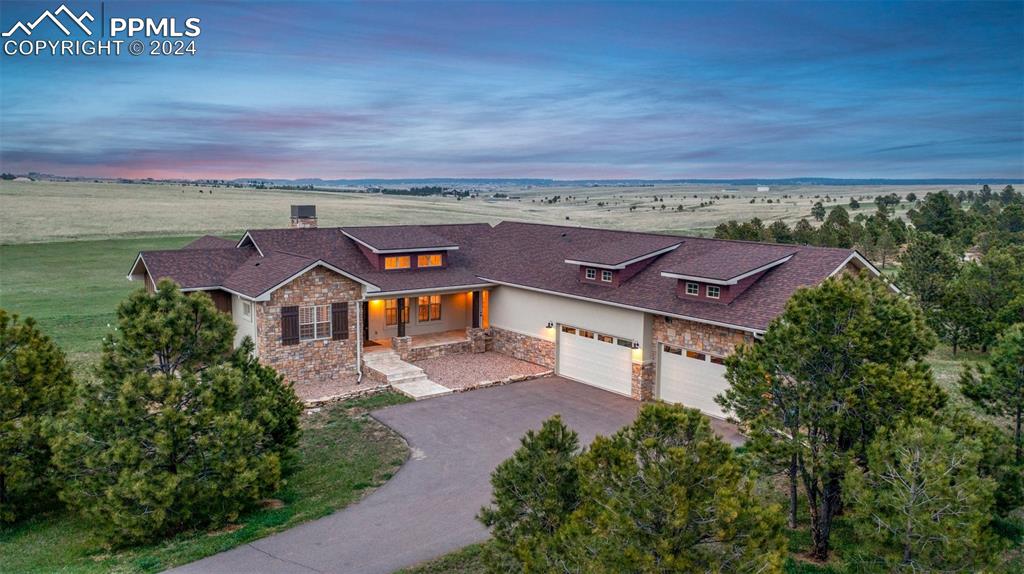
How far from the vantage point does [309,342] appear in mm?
22703

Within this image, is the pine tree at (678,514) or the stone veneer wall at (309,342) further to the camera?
the stone veneer wall at (309,342)

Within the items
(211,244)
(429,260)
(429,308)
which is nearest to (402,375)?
(429,308)

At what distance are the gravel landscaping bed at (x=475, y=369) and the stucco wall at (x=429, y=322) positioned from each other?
2.32 metres

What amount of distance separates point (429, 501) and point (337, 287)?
36.5 ft

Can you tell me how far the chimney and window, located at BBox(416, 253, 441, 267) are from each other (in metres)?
6.05

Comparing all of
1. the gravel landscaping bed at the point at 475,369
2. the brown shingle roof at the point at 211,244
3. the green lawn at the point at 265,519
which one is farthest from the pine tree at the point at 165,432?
the brown shingle roof at the point at 211,244

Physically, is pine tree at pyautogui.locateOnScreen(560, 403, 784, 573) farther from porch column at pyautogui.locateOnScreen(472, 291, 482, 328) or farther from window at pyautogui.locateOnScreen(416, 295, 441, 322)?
window at pyautogui.locateOnScreen(416, 295, 441, 322)

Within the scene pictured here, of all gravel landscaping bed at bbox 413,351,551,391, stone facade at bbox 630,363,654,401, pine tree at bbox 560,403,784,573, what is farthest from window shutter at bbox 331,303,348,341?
pine tree at bbox 560,403,784,573

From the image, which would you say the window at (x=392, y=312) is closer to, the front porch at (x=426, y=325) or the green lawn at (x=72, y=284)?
the front porch at (x=426, y=325)

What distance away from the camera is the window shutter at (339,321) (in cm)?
2316

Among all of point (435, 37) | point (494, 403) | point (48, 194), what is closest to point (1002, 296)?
point (494, 403)

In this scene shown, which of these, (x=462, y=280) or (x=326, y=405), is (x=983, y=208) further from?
(x=326, y=405)

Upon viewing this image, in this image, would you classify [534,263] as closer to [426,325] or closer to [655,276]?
[426,325]

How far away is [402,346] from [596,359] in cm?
727
